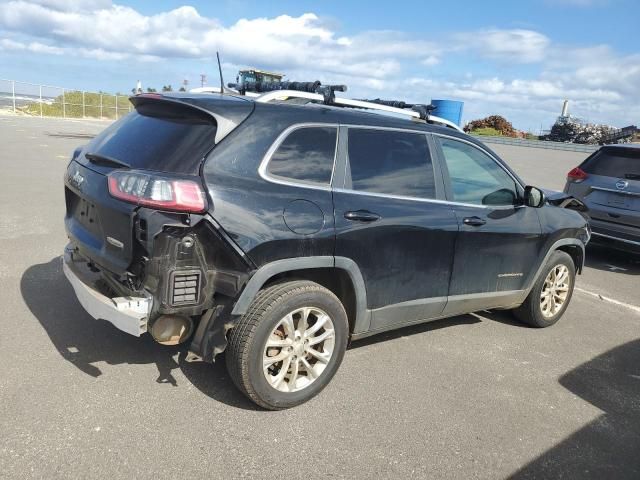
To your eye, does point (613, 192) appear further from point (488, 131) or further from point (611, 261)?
point (488, 131)

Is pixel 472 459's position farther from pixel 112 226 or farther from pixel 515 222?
pixel 112 226

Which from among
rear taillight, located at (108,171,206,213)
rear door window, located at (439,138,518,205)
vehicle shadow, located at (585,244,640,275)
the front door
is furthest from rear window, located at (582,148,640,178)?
rear taillight, located at (108,171,206,213)

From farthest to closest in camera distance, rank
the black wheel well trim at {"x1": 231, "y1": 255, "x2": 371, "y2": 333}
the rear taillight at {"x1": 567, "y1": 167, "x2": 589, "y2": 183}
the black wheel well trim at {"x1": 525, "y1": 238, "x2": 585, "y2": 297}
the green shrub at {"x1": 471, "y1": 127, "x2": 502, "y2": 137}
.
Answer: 1. the green shrub at {"x1": 471, "y1": 127, "x2": 502, "y2": 137}
2. the rear taillight at {"x1": 567, "y1": 167, "x2": 589, "y2": 183}
3. the black wheel well trim at {"x1": 525, "y1": 238, "x2": 585, "y2": 297}
4. the black wheel well trim at {"x1": 231, "y1": 255, "x2": 371, "y2": 333}

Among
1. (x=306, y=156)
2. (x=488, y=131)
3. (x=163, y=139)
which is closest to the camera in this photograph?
(x=163, y=139)

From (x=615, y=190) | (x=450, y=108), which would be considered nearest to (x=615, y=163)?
(x=615, y=190)

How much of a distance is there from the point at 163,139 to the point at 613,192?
21.7ft

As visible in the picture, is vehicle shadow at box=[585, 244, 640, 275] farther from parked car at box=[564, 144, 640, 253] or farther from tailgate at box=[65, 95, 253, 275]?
tailgate at box=[65, 95, 253, 275]

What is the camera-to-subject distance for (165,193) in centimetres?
285

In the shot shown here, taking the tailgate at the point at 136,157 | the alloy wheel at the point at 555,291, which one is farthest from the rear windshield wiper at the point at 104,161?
the alloy wheel at the point at 555,291

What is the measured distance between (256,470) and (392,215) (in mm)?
1797

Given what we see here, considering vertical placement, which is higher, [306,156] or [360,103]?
[360,103]

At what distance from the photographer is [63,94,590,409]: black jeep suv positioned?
2.94 meters

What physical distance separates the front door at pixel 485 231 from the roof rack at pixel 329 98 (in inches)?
11.0

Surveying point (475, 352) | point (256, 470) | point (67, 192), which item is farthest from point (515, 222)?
point (67, 192)
